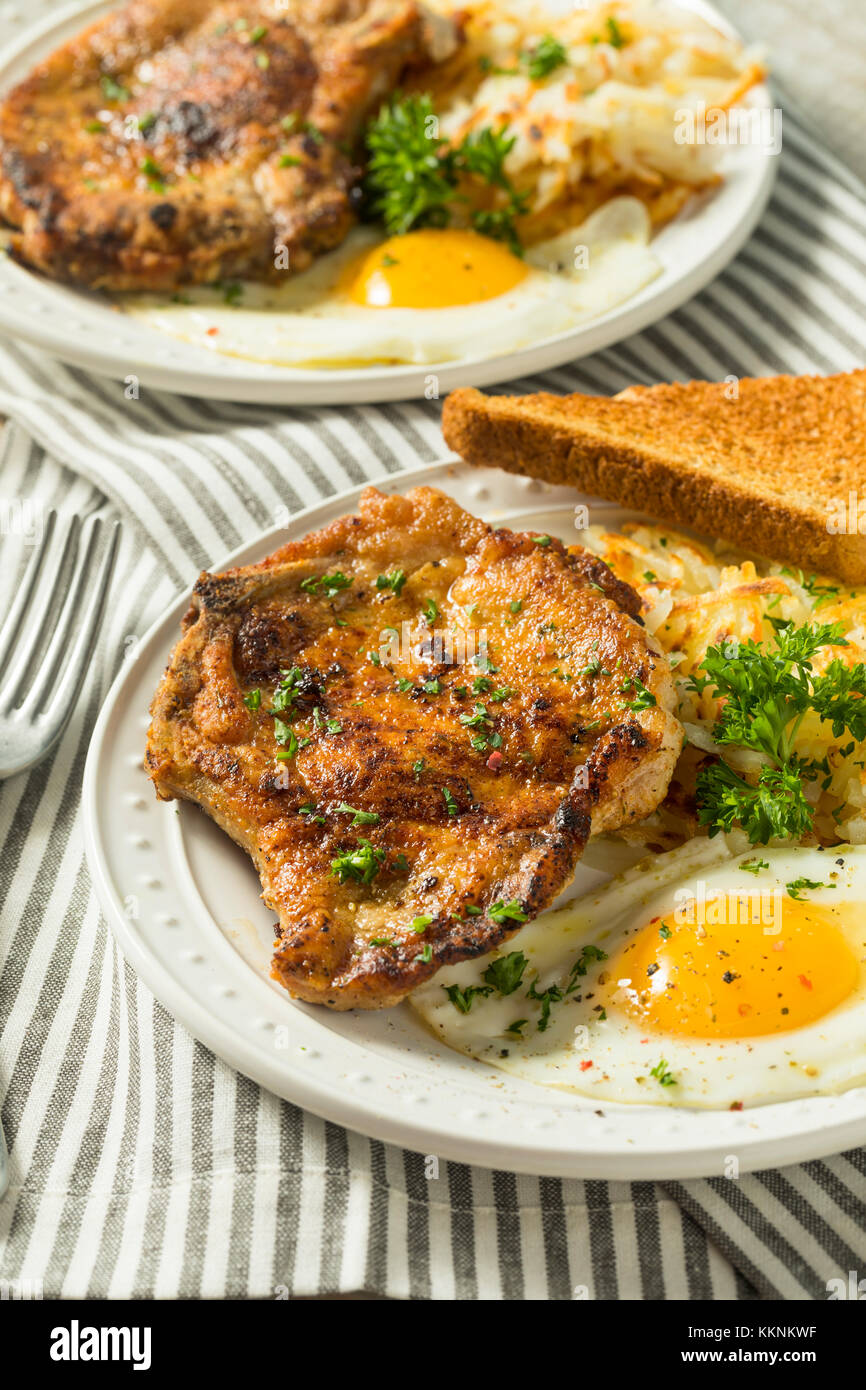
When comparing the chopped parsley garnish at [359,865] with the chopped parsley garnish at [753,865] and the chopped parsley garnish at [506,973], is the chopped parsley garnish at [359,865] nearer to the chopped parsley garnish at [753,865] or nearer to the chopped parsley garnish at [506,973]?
the chopped parsley garnish at [506,973]

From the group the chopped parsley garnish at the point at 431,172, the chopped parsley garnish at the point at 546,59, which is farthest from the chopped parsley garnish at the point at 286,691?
the chopped parsley garnish at the point at 546,59

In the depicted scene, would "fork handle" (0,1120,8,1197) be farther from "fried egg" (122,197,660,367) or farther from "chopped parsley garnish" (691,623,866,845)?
"fried egg" (122,197,660,367)

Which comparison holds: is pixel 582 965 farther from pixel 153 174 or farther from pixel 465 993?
pixel 153 174

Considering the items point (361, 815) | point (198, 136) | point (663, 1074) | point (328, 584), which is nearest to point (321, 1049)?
point (361, 815)

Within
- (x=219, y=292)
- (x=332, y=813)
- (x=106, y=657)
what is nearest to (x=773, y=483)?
(x=332, y=813)

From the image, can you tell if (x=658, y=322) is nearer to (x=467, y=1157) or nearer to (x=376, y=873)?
(x=376, y=873)

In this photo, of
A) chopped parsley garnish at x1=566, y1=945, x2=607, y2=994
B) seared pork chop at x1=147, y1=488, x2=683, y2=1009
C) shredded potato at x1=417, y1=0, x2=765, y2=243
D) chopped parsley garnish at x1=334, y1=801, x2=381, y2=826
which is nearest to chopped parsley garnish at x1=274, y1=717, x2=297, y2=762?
seared pork chop at x1=147, y1=488, x2=683, y2=1009
